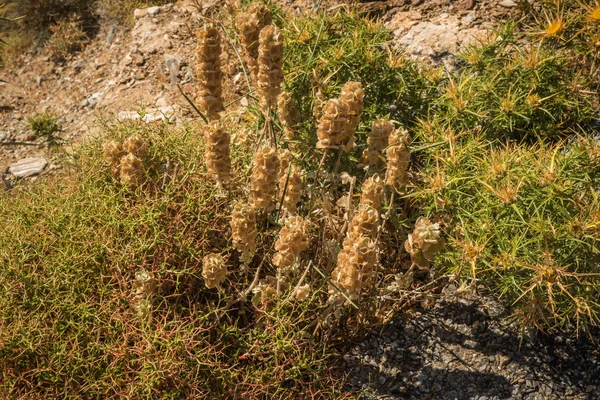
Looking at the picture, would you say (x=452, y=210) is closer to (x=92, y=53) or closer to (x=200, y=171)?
(x=200, y=171)

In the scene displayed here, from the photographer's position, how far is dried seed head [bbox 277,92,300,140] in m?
2.56

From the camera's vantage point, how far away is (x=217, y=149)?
2.19m

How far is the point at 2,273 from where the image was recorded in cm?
237

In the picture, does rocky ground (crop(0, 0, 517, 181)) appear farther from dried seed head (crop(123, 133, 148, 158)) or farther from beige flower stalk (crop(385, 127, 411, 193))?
beige flower stalk (crop(385, 127, 411, 193))

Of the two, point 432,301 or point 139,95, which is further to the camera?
point 139,95

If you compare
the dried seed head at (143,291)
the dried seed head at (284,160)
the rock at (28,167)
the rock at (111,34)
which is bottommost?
the rock at (28,167)

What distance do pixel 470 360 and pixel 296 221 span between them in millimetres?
1077

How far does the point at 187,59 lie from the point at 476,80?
7.72 feet

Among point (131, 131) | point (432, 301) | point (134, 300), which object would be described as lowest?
point (432, 301)

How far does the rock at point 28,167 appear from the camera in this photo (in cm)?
398

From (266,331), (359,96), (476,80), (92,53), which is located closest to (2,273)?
(266,331)

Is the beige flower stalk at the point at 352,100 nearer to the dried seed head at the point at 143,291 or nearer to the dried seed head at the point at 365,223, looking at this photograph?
the dried seed head at the point at 365,223

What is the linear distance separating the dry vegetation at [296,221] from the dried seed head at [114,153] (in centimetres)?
1

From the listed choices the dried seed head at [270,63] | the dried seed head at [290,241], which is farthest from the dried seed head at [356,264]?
the dried seed head at [270,63]
